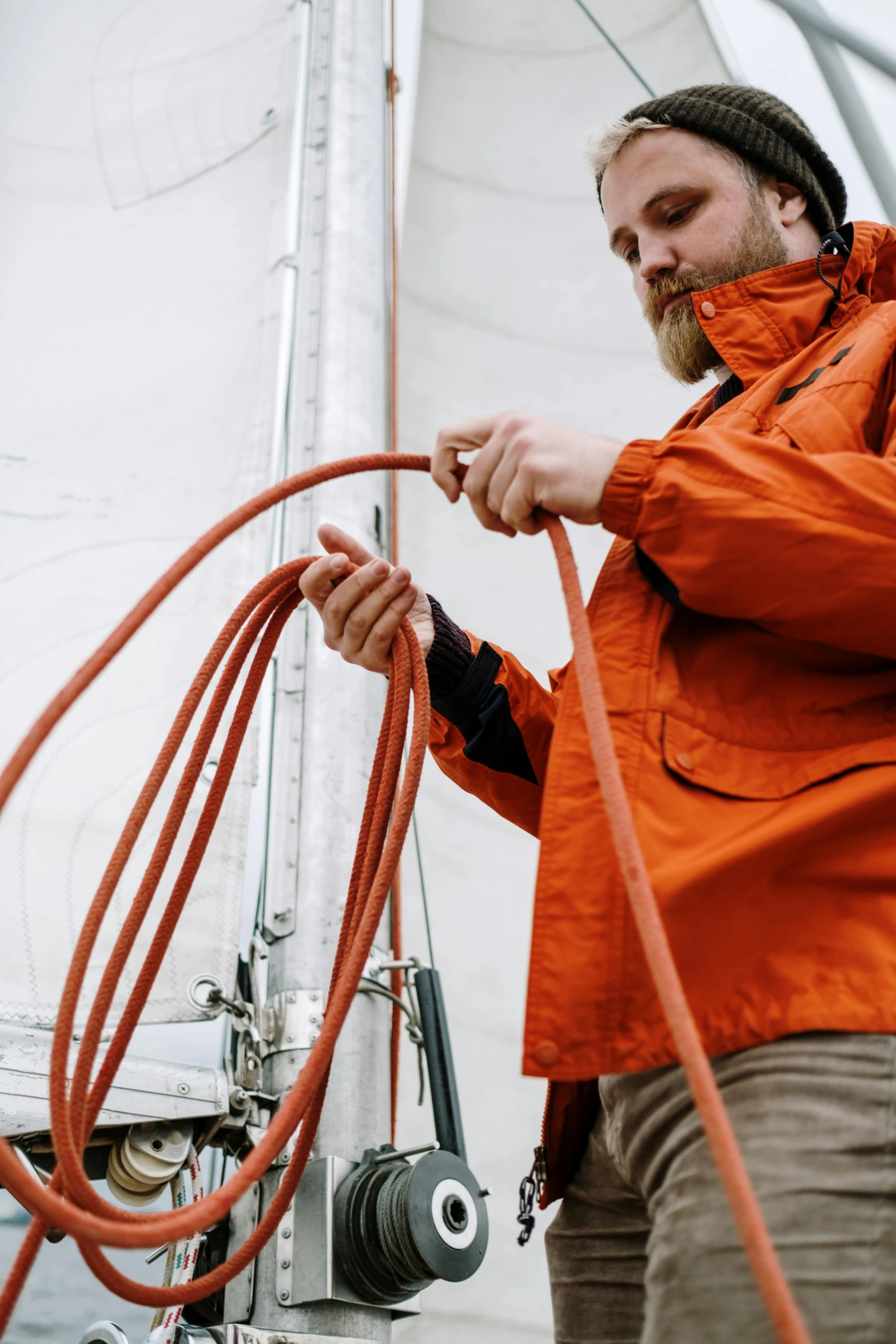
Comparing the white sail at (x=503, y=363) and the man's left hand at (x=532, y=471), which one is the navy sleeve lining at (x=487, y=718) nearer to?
the man's left hand at (x=532, y=471)

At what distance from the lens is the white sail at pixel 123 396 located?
4.75 feet

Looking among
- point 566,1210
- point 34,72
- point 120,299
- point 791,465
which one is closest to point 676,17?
point 34,72

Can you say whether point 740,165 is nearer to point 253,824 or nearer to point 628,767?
point 628,767

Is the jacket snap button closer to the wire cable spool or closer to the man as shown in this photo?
the man

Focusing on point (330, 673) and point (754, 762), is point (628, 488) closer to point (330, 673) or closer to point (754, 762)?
point (754, 762)

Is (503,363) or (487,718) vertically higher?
(503,363)

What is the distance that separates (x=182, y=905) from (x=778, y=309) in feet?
2.41

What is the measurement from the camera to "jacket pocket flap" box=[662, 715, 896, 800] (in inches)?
28.0

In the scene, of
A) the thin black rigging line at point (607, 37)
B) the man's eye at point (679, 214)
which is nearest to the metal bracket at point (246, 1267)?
the man's eye at point (679, 214)

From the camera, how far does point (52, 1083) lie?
0.79 m

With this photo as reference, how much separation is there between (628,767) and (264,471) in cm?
125

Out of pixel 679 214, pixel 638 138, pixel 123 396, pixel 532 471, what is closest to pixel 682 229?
pixel 679 214

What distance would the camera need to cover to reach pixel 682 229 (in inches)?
43.6

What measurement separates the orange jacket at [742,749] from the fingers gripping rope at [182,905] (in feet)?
0.18
